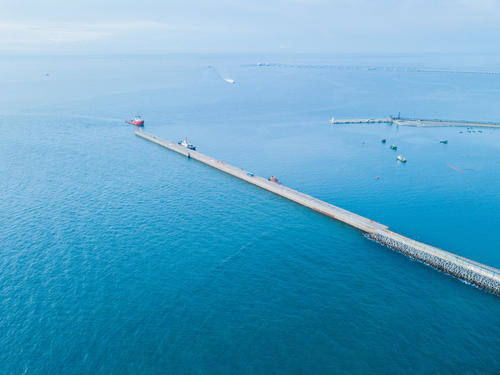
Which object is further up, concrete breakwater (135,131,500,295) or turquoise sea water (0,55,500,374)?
concrete breakwater (135,131,500,295)

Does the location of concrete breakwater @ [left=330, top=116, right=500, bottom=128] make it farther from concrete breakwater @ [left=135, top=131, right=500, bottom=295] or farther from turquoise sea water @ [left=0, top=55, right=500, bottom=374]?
concrete breakwater @ [left=135, top=131, right=500, bottom=295]

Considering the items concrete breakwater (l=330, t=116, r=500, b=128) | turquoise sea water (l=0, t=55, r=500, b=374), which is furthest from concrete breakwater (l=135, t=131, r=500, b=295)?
concrete breakwater (l=330, t=116, r=500, b=128)

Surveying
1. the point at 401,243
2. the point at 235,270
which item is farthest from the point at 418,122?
the point at 235,270

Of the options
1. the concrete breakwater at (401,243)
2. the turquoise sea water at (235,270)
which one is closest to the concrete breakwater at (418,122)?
the turquoise sea water at (235,270)

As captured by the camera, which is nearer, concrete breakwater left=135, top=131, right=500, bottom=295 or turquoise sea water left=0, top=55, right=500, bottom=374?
turquoise sea water left=0, top=55, right=500, bottom=374

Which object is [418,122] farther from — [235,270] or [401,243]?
[235,270]

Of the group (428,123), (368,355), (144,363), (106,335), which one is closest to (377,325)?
(368,355)

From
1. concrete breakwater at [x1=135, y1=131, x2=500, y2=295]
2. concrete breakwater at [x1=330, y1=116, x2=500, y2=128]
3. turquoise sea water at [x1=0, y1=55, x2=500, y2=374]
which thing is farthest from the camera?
concrete breakwater at [x1=330, y1=116, x2=500, y2=128]

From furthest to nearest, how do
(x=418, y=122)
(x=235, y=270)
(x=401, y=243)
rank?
(x=418, y=122), (x=401, y=243), (x=235, y=270)

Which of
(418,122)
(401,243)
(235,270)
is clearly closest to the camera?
(235,270)
